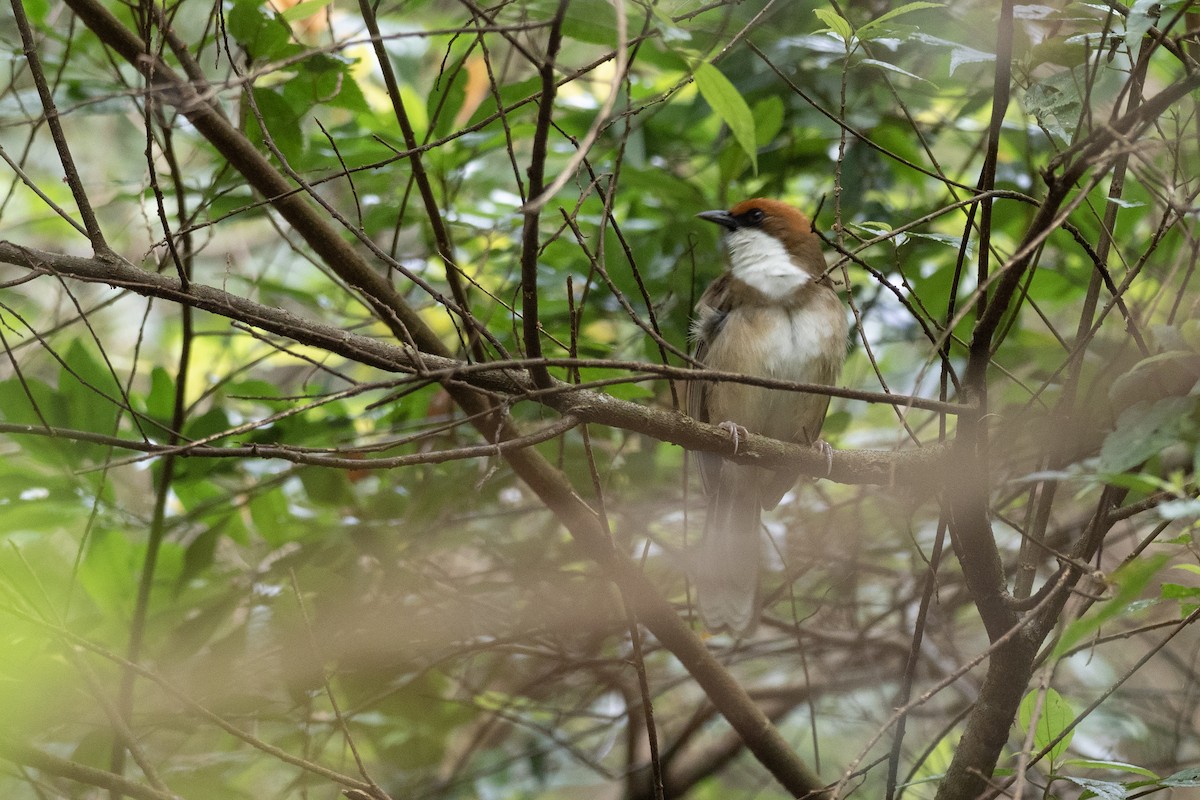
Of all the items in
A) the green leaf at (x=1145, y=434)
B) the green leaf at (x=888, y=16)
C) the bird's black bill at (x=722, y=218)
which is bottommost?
the green leaf at (x=1145, y=434)

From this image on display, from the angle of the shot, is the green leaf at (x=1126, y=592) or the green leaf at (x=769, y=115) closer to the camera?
the green leaf at (x=1126, y=592)

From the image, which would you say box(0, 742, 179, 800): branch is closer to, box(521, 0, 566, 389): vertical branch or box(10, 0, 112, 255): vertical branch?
box(10, 0, 112, 255): vertical branch

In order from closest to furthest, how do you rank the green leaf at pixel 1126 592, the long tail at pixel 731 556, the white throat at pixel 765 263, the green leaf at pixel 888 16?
the green leaf at pixel 1126 592, the green leaf at pixel 888 16, the long tail at pixel 731 556, the white throat at pixel 765 263

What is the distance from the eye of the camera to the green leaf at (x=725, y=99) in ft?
6.56

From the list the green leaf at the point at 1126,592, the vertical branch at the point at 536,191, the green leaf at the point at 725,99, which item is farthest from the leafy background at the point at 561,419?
the green leaf at the point at 1126,592

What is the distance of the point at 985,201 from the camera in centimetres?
209

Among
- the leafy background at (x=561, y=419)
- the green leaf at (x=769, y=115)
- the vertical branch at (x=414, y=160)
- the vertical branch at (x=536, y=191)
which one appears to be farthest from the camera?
the green leaf at (x=769, y=115)

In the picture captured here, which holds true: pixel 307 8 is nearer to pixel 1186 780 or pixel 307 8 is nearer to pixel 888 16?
pixel 888 16

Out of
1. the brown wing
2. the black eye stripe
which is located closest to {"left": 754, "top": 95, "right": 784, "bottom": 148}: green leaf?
the black eye stripe

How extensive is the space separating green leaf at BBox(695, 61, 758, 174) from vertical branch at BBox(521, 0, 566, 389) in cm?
34

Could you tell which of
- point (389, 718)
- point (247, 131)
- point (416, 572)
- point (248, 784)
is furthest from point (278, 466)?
point (248, 784)

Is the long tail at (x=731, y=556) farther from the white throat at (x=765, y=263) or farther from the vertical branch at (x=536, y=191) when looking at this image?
the vertical branch at (x=536, y=191)

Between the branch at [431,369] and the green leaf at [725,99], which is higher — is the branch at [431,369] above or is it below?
below

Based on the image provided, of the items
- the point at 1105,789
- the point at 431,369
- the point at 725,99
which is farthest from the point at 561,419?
the point at 1105,789
